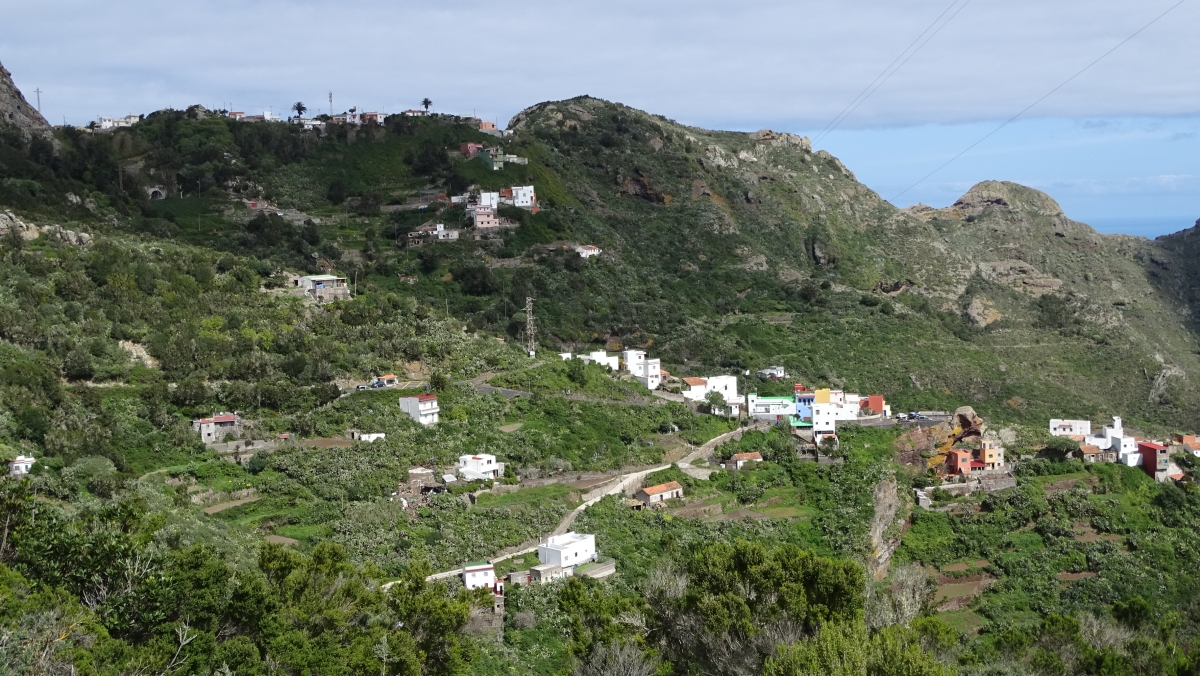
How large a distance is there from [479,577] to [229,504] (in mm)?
7548

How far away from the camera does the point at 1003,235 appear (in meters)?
92.9

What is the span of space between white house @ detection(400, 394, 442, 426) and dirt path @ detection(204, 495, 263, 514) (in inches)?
298

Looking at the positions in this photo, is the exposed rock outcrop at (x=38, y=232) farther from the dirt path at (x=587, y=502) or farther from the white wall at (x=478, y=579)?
the white wall at (x=478, y=579)

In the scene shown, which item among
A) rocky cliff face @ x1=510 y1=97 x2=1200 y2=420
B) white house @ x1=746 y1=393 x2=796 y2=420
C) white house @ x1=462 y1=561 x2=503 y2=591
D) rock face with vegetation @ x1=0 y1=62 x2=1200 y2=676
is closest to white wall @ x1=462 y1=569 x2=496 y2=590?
white house @ x1=462 y1=561 x2=503 y2=591

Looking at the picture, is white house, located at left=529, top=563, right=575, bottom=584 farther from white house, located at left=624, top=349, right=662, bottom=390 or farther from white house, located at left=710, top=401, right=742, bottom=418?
white house, located at left=624, top=349, right=662, bottom=390

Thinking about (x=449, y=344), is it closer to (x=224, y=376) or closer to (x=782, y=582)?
(x=224, y=376)

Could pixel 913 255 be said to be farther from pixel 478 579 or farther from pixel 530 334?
pixel 478 579

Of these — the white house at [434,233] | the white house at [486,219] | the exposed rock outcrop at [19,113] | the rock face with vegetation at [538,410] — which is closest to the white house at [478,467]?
the rock face with vegetation at [538,410]

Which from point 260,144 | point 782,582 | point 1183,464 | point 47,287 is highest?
point 260,144

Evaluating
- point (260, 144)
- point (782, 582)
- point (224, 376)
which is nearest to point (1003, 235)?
point (260, 144)

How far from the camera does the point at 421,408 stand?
120ft

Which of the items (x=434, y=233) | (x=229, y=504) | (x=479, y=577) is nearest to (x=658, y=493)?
(x=479, y=577)

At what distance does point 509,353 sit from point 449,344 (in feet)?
9.18

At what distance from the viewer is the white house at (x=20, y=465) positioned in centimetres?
2645
